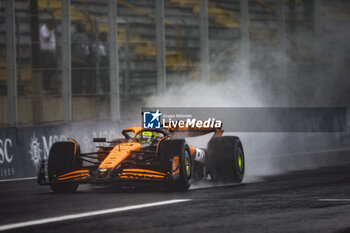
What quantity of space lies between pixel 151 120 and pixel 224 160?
5.64ft

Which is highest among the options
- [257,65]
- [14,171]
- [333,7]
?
[333,7]

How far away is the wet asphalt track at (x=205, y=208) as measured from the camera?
Answer: 958cm

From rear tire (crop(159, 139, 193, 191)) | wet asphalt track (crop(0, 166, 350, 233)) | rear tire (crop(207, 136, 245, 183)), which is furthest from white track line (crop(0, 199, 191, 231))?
rear tire (crop(207, 136, 245, 183))

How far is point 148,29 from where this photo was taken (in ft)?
115

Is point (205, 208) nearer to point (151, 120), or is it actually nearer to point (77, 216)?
point (77, 216)

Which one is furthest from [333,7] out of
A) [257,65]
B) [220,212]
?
[220,212]

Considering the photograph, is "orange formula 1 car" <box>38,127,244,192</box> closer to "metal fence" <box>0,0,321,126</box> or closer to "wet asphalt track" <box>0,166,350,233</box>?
"wet asphalt track" <box>0,166,350,233</box>

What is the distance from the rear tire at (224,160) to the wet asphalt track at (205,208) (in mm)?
610

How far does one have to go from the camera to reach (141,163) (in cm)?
1462

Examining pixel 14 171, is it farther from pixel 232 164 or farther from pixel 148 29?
pixel 148 29

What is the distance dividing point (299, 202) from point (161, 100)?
23.8 metres

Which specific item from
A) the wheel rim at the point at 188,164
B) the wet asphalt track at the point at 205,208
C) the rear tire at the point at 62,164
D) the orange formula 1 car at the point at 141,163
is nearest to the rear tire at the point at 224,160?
the orange formula 1 car at the point at 141,163

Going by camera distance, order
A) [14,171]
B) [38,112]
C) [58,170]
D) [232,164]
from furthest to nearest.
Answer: [38,112] → [14,171] → [232,164] → [58,170]

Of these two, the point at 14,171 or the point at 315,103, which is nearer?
the point at 14,171
